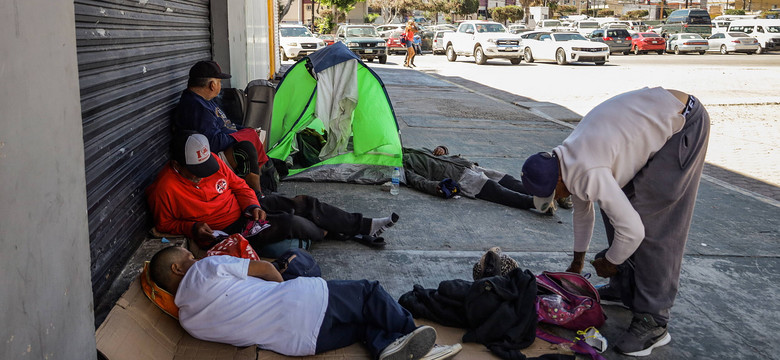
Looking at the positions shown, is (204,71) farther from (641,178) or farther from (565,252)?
(641,178)

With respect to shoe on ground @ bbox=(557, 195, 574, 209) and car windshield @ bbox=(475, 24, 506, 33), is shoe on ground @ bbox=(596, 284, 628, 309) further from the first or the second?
car windshield @ bbox=(475, 24, 506, 33)

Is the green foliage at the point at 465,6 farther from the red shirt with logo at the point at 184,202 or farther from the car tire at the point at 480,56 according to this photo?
the red shirt with logo at the point at 184,202

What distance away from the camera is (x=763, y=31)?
31.8m

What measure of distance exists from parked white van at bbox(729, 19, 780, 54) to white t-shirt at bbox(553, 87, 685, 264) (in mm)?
33619

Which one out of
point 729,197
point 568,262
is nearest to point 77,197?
point 568,262

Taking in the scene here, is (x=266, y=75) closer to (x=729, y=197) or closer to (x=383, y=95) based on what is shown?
(x=383, y=95)

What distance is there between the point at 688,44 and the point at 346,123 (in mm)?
30175

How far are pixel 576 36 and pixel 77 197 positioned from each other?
25.1 meters

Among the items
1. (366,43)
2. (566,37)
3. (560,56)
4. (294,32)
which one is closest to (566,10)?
(566,37)

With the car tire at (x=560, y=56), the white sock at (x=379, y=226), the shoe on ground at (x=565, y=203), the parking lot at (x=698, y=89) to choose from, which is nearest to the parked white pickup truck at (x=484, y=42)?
the parking lot at (x=698, y=89)

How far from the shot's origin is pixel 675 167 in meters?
3.12

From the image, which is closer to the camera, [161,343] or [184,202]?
[161,343]

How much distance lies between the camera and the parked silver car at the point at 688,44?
3189 cm

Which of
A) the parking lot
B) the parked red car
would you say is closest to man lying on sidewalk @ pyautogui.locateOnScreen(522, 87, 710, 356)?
the parking lot
